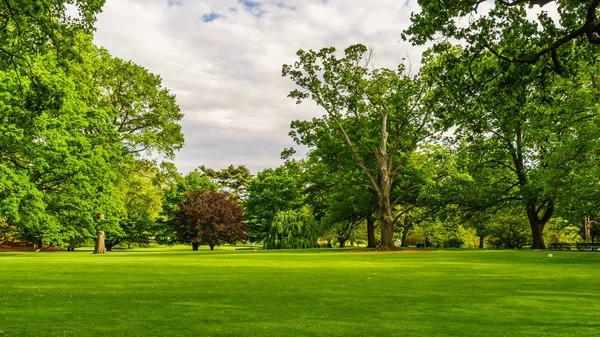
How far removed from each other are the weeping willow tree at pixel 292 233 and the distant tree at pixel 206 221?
954 cm

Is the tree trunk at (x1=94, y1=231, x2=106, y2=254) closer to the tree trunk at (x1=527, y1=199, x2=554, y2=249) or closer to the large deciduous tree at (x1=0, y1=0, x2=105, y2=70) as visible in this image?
the large deciduous tree at (x1=0, y1=0, x2=105, y2=70)

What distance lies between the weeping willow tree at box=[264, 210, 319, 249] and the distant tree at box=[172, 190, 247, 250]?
31.3 ft

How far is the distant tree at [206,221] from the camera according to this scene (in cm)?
6066

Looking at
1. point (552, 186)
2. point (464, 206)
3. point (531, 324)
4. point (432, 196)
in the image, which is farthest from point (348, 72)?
point (531, 324)

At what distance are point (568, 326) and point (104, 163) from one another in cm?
3857

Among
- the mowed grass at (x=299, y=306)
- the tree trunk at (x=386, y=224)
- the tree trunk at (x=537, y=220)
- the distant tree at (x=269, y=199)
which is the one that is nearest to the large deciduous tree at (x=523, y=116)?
the tree trunk at (x=537, y=220)

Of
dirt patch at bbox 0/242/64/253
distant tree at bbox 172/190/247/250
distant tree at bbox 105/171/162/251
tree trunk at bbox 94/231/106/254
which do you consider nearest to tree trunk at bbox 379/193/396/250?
distant tree at bbox 172/190/247/250

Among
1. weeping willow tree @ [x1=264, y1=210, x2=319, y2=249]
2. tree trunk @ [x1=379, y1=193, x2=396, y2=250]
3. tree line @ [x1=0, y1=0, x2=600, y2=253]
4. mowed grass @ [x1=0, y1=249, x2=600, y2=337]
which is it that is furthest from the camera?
weeping willow tree @ [x1=264, y1=210, x2=319, y2=249]

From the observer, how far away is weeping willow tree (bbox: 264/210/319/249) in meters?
54.0

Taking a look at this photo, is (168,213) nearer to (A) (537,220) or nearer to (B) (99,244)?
(B) (99,244)

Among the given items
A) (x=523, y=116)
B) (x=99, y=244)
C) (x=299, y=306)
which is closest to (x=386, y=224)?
(x=99, y=244)

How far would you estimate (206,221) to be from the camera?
61.2 meters

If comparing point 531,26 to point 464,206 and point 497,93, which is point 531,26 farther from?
point 464,206

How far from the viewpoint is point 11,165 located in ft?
121
